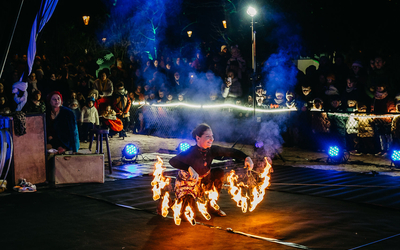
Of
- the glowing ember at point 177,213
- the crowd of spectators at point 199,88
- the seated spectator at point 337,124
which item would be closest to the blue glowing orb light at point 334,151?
the seated spectator at point 337,124

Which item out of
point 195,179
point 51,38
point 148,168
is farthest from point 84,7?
point 195,179

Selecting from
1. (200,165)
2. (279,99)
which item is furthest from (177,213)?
(279,99)

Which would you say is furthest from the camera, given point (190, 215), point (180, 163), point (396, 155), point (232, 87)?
point (232, 87)

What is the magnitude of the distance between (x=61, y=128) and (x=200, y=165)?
4442mm

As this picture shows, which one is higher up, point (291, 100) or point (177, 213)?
point (291, 100)

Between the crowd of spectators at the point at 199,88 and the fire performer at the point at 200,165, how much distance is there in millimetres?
6795

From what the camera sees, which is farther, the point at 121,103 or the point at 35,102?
the point at 121,103

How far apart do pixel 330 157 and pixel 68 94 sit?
9.82 meters

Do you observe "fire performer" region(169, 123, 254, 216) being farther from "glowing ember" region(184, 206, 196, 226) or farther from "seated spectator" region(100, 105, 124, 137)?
"seated spectator" region(100, 105, 124, 137)

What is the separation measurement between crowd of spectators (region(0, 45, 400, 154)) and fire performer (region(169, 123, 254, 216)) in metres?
6.79

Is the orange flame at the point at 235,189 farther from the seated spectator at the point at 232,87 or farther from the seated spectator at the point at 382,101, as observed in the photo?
the seated spectator at the point at 232,87

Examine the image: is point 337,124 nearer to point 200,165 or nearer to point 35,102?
point 200,165

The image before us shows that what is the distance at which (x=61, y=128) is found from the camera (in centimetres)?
913

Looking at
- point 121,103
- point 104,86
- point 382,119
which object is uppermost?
point 104,86
